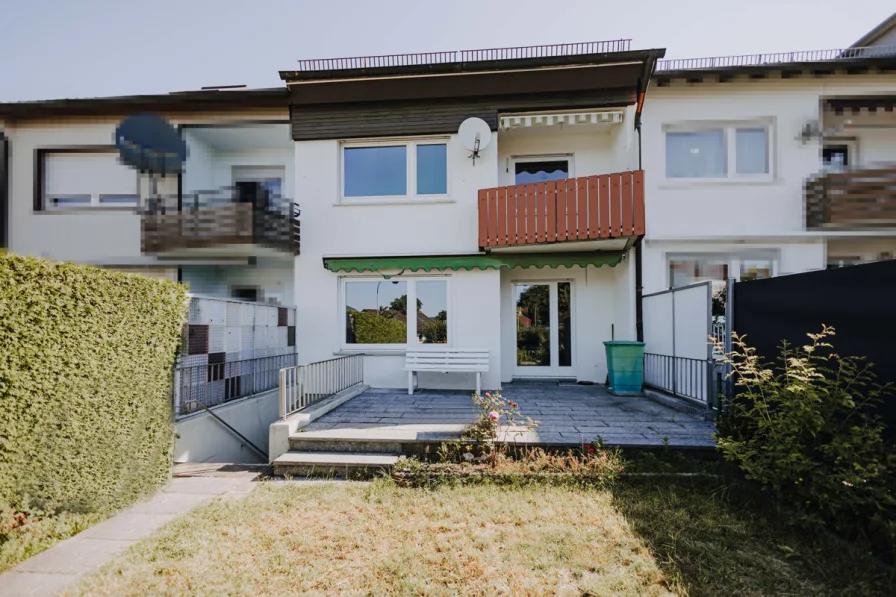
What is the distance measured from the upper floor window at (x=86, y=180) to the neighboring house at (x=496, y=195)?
187mm

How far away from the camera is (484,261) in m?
10.1

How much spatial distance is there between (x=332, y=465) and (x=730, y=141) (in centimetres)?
1222

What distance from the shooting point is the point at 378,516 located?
441 cm

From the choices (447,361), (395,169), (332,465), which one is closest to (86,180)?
(395,169)

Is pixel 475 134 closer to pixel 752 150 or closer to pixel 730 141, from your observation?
pixel 730 141

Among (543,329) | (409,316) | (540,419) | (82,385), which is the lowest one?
(540,419)

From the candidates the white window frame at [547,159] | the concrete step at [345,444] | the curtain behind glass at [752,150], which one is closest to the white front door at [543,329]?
the white window frame at [547,159]

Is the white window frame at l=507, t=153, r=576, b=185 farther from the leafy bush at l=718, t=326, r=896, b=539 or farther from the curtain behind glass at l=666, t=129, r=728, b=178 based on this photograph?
the leafy bush at l=718, t=326, r=896, b=539

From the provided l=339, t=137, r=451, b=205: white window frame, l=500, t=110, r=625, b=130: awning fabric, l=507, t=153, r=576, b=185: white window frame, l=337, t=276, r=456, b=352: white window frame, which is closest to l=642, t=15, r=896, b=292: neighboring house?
l=500, t=110, r=625, b=130: awning fabric

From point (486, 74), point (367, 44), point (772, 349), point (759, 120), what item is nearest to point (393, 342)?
point (486, 74)

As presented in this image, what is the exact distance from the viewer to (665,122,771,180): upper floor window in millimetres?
10555

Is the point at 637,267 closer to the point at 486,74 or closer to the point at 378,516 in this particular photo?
the point at 486,74

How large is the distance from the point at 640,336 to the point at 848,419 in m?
6.37

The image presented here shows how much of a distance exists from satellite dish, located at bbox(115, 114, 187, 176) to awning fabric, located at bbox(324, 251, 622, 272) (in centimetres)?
600
